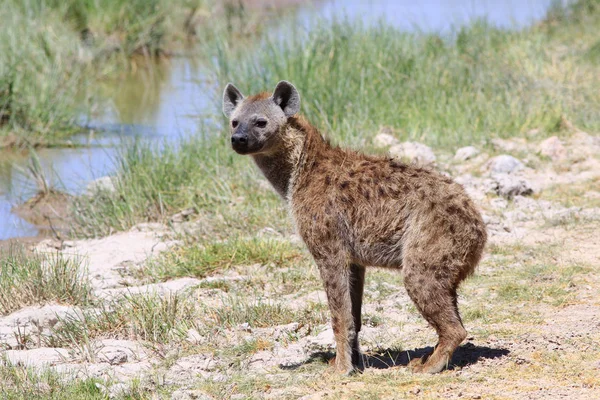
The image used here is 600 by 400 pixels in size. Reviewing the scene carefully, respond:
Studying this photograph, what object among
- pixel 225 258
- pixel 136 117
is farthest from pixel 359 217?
pixel 136 117

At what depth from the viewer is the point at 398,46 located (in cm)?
1244

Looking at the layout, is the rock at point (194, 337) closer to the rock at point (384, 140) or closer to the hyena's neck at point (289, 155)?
the hyena's neck at point (289, 155)

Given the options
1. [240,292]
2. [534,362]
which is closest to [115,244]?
[240,292]

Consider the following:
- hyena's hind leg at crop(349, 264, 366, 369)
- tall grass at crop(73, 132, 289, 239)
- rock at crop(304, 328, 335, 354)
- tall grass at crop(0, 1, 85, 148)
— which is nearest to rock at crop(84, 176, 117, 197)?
tall grass at crop(73, 132, 289, 239)

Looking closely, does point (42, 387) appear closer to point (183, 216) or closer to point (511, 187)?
point (183, 216)

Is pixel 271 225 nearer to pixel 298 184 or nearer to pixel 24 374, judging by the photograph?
pixel 298 184

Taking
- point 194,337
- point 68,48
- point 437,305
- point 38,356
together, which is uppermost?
point 68,48

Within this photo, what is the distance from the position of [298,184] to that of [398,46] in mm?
7090

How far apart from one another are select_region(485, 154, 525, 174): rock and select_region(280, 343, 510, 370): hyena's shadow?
164 inches

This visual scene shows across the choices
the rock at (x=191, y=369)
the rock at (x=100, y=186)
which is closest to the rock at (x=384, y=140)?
the rock at (x=100, y=186)

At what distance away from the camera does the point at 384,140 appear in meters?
10.3

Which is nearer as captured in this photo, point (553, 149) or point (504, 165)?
point (504, 165)

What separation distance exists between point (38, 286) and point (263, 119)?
225 centimetres

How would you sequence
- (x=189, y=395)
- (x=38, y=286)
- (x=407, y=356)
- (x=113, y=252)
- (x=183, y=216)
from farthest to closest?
(x=183, y=216) < (x=113, y=252) < (x=38, y=286) < (x=407, y=356) < (x=189, y=395)
